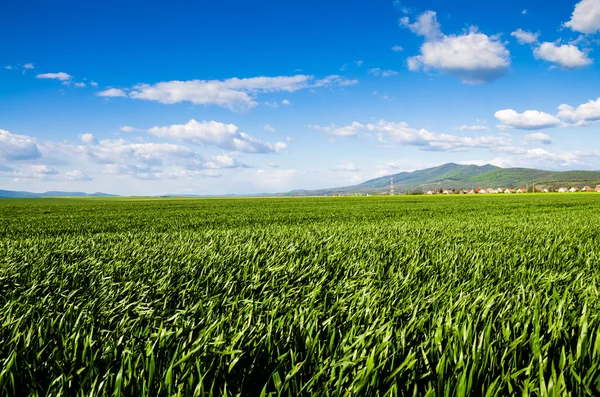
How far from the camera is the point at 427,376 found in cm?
188

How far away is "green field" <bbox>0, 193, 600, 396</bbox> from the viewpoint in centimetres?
180

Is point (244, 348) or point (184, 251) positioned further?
point (184, 251)

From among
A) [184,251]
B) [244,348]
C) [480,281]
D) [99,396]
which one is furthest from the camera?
[184,251]

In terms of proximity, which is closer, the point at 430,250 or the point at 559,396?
the point at 559,396

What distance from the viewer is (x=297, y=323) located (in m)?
2.62

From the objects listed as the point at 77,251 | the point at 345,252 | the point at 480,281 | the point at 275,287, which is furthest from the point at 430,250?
the point at 77,251

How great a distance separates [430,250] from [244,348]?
4.84 metres

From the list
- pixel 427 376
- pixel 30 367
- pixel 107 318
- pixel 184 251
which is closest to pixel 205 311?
pixel 107 318

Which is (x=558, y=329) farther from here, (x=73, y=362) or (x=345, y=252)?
(x=345, y=252)

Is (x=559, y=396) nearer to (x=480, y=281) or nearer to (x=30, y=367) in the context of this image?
(x=30, y=367)

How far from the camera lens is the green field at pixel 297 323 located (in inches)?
70.8

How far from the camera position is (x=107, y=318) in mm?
3166

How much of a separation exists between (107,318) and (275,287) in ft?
5.52

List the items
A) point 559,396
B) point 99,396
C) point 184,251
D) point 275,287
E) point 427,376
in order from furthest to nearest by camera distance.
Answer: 1. point 184,251
2. point 275,287
3. point 427,376
4. point 99,396
5. point 559,396
